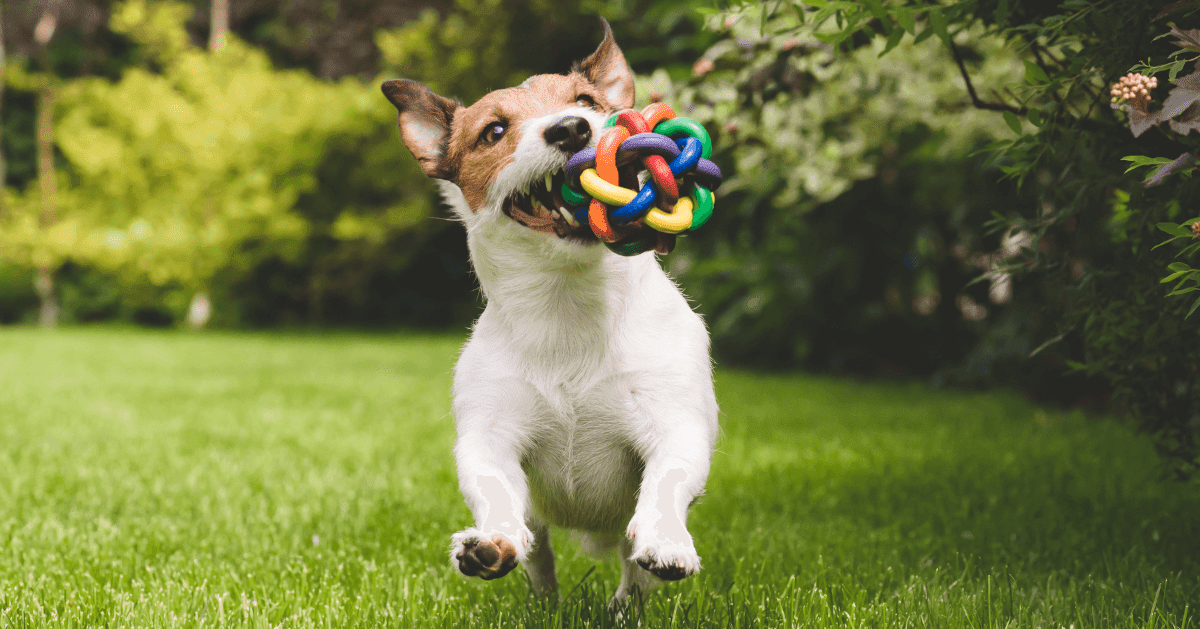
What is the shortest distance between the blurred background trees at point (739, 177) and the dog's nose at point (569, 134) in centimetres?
78

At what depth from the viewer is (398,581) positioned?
2.78 m

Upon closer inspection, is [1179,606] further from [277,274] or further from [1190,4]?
[277,274]

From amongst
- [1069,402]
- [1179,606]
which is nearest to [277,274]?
[1069,402]

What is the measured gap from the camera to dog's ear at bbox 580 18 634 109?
228cm

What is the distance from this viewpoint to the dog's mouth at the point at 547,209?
1.93m

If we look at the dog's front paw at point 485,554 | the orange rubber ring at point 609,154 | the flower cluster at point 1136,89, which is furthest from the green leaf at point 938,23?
the dog's front paw at point 485,554

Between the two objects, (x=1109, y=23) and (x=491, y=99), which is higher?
Answer: (x=1109, y=23)

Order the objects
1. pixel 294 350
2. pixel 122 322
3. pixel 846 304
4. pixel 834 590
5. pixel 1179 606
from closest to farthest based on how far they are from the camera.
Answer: pixel 1179 606 → pixel 834 590 → pixel 846 304 → pixel 294 350 → pixel 122 322

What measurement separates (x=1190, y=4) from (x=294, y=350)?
12.4 m

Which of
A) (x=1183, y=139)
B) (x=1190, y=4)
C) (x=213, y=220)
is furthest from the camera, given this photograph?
(x=213, y=220)

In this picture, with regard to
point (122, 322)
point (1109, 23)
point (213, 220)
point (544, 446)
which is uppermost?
point (1109, 23)

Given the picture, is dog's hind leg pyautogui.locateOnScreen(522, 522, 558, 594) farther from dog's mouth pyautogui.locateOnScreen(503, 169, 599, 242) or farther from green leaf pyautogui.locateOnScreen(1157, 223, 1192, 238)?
green leaf pyautogui.locateOnScreen(1157, 223, 1192, 238)

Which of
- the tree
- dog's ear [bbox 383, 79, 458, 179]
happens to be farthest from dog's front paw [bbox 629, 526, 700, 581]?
the tree

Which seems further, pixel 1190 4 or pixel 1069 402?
pixel 1069 402
